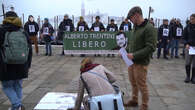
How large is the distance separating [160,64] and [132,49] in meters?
5.14

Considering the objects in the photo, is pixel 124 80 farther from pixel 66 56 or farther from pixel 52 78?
pixel 66 56

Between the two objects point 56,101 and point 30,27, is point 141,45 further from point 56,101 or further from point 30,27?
point 30,27

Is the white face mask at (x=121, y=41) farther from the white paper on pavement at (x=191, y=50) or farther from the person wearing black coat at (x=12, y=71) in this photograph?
the white paper on pavement at (x=191, y=50)

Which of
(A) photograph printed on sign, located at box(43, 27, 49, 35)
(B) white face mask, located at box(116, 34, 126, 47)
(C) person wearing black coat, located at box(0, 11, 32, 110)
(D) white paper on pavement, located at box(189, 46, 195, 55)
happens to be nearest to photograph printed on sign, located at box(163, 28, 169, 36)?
(D) white paper on pavement, located at box(189, 46, 195, 55)

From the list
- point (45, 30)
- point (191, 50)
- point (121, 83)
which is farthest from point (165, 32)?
point (45, 30)

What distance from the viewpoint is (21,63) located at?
360 cm

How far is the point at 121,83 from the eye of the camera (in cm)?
595

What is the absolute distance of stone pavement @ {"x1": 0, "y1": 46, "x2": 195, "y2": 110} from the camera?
4566mm

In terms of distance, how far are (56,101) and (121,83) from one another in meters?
2.12

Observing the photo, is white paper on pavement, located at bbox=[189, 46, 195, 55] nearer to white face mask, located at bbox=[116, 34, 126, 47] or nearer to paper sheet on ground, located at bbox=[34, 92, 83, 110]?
white face mask, located at bbox=[116, 34, 126, 47]

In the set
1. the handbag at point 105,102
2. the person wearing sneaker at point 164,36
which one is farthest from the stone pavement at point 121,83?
the handbag at point 105,102

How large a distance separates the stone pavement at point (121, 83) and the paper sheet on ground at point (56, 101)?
19 cm

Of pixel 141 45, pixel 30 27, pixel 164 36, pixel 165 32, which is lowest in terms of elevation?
pixel 141 45

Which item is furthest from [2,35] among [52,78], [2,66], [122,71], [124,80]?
[122,71]
